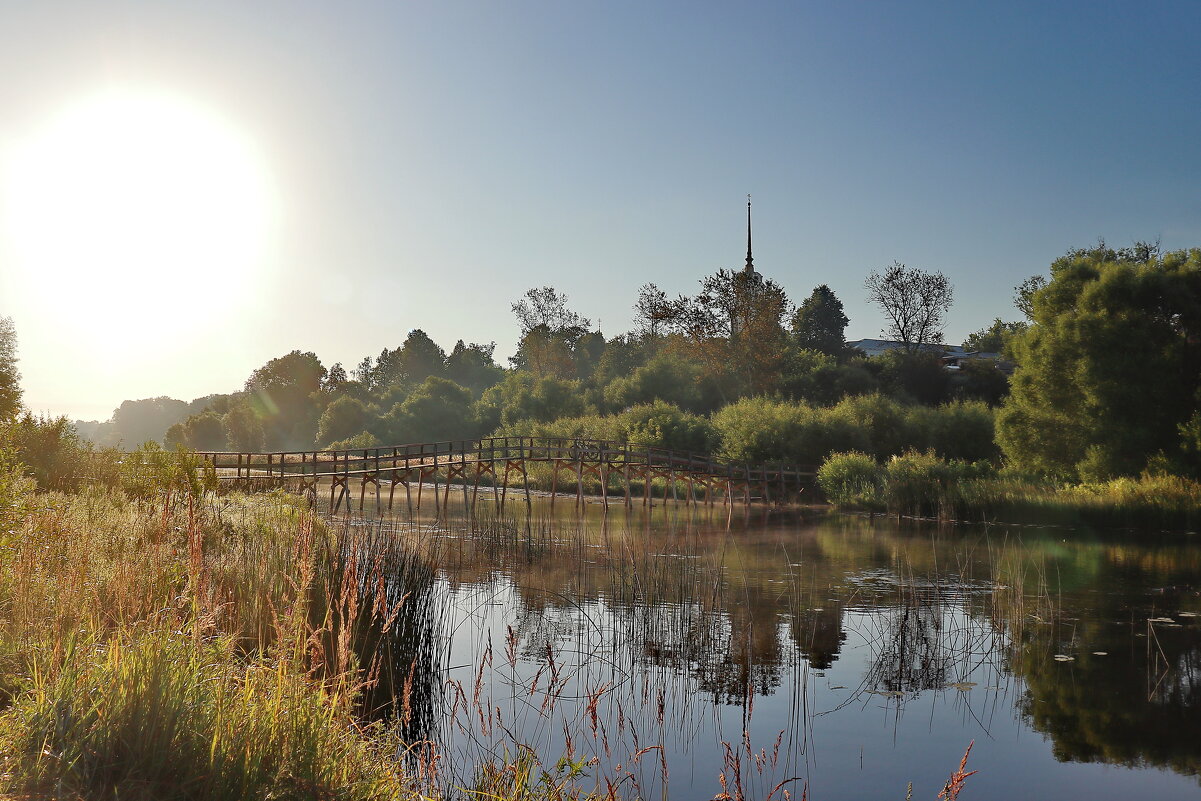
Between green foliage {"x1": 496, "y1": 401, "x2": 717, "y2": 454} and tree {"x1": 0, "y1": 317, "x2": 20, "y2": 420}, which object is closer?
tree {"x1": 0, "y1": 317, "x2": 20, "y2": 420}

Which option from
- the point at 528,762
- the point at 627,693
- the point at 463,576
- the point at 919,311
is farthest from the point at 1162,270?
the point at 919,311

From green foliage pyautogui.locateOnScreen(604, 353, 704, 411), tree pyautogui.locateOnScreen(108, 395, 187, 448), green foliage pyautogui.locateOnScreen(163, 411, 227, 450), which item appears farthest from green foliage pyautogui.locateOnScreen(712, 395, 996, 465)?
tree pyautogui.locateOnScreen(108, 395, 187, 448)

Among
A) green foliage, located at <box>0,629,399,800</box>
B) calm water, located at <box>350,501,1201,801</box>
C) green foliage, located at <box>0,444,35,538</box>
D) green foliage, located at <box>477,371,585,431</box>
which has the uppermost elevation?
green foliage, located at <box>477,371,585,431</box>

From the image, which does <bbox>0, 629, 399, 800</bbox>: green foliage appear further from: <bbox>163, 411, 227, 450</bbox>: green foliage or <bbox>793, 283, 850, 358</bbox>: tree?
<bbox>163, 411, 227, 450</bbox>: green foliage

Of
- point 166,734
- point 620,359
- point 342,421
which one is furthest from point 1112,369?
point 342,421

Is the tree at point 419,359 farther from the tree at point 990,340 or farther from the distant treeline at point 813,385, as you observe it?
the tree at point 990,340

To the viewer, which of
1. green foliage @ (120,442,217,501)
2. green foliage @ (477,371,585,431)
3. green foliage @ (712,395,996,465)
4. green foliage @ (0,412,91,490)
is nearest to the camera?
green foliage @ (120,442,217,501)

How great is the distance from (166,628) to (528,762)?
2181mm

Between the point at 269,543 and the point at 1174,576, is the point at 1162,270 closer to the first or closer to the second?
the point at 1174,576

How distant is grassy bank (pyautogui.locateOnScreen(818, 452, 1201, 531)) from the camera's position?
978 inches

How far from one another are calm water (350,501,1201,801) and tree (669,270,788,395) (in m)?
33.4

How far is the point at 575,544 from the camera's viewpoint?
2088 centimetres

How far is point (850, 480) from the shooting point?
33.2 m

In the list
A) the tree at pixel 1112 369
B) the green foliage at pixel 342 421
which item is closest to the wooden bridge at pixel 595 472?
the tree at pixel 1112 369
